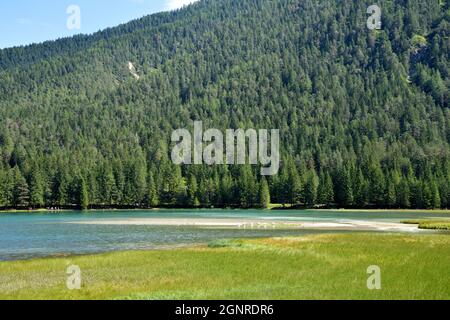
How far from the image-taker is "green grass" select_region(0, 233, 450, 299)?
39.3 meters

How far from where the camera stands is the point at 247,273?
156 ft

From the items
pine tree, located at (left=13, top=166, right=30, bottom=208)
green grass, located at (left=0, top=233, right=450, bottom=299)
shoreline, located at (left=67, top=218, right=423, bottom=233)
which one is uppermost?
pine tree, located at (left=13, top=166, right=30, bottom=208)

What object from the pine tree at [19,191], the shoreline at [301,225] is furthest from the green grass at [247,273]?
the pine tree at [19,191]

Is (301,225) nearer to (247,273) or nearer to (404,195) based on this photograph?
(247,273)

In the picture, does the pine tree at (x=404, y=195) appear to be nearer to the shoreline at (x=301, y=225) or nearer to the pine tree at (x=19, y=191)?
the shoreline at (x=301, y=225)

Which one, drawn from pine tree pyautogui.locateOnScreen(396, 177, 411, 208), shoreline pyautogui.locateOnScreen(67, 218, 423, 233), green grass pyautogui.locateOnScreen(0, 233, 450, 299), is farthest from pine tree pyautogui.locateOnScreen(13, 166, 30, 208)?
green grass pyautogui.locateOnScreen(0, 233, 450, 299)

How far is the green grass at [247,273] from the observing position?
129 feet

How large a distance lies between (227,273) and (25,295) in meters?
16.6

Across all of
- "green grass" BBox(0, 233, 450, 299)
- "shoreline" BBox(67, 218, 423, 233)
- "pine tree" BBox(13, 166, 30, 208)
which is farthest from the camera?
"pine tree" BBox(13, 166, 30, 208)

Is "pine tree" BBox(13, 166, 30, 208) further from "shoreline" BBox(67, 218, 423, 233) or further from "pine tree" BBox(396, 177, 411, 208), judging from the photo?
"pine tree" BBox(396, 177, 411, 208)

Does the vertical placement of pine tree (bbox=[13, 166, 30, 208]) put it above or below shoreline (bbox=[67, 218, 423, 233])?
above

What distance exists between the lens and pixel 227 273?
47.4 meters
